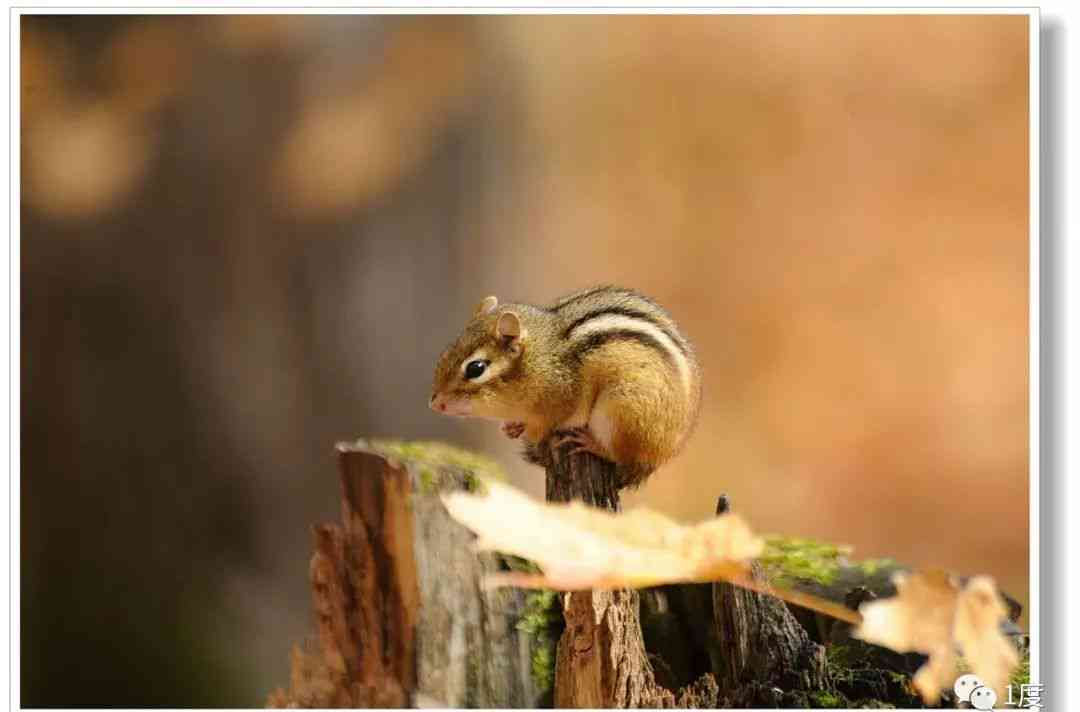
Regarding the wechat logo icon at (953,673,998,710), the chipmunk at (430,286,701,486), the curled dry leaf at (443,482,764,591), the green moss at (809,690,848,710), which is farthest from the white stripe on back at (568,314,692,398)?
the wechat logo icon at (953,673,998,710)

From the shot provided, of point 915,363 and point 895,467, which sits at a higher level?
point 915,363

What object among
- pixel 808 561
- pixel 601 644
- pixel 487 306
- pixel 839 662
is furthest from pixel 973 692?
pixel 487 306

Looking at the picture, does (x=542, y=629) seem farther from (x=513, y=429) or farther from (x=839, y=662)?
(x=839, y=662)

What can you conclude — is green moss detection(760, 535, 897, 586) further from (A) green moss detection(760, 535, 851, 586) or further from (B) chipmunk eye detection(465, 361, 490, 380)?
(B) chipmunk eye detection(465, 361, 490, 380)

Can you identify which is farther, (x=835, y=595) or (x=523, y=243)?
(x=523, y=243)

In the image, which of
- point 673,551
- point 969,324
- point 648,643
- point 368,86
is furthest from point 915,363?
point 368,86

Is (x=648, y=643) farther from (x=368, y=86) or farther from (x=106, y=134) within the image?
(x=106, y=134)
